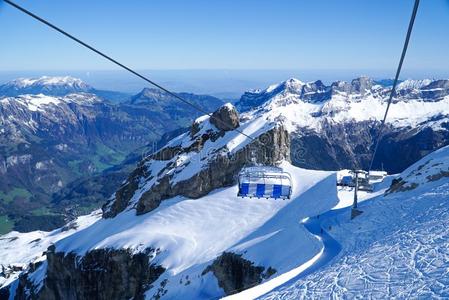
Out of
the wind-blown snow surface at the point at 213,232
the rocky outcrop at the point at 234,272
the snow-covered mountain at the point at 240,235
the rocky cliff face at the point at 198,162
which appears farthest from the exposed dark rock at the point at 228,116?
the rocky outcrop at the point at 234,272

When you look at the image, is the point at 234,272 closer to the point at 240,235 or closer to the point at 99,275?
the point at 240,235

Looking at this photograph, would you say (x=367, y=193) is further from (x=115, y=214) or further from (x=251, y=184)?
(x=115, y=214)

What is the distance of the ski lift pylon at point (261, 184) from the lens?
43.0 metres

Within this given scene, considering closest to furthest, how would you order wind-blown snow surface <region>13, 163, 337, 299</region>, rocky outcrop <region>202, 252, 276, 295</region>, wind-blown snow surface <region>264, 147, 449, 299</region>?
wind-blown snow surface <region>264, 147, 449, 299</region> < rocky outcrop <region>202, 252, 276, 295</region> < wind-blown snow surface <region>13, 163, 337, 299</region>

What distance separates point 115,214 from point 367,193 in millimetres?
46974

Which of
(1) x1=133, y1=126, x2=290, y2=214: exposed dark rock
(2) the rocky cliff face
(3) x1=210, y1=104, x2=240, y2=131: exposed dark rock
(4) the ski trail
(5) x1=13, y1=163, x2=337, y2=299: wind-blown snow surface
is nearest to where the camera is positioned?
(4) the ski trail

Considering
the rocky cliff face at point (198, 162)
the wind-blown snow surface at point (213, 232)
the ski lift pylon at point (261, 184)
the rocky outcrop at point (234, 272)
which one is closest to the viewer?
the rocky outcrop at point (234, 272)

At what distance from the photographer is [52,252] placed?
70438 mm

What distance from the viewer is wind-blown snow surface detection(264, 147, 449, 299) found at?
18250 mm

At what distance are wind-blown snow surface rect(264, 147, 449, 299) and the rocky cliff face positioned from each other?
36788 mm

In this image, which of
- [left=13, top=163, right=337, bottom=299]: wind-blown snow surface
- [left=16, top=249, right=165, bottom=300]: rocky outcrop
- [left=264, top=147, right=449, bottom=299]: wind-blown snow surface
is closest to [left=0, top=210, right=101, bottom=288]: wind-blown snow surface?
[left=16, top=249, right=165, bottom=300]: rocky outcrop

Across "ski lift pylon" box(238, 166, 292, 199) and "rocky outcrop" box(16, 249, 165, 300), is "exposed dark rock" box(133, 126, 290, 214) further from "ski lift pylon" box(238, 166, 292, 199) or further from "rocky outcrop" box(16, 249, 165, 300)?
"ski lift pylon" box(238, 166, 292, 199)

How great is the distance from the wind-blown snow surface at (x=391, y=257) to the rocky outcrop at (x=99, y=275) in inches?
1105

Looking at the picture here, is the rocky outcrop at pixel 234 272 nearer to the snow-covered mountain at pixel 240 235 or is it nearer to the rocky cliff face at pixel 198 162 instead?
the snow-covered mountain at pixel 240 235
